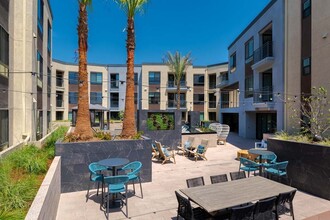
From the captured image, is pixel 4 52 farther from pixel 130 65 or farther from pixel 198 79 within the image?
pixel 198 79

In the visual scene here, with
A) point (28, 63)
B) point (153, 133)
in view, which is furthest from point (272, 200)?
point (28, 63)

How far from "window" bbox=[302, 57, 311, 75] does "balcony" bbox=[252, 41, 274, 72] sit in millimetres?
2873

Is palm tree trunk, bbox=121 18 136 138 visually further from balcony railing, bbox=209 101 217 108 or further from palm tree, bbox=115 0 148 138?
balcony railing, bbox=209 101 217 108

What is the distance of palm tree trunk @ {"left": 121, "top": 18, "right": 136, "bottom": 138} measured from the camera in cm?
852

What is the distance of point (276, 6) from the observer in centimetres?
1611

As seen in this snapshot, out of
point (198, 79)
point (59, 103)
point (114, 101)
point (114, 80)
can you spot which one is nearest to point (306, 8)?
point (198, 79)

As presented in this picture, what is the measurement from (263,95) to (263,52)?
371 centimetres

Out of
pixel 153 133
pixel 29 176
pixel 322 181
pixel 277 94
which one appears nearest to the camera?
pixel 29 176

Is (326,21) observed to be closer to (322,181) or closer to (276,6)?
(276,6)

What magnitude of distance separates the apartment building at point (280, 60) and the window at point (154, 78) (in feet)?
49.8

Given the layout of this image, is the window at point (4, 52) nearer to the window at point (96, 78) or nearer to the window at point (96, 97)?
the window at point (96, 97)

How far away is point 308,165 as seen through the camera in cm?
697

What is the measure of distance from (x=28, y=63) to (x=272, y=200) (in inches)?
557

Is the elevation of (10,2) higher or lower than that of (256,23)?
lower
